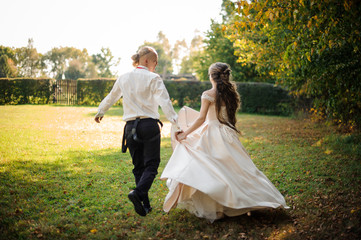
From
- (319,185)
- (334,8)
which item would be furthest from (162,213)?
(334,8)

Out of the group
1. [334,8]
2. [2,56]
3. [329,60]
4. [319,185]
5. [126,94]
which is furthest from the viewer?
[2,56]

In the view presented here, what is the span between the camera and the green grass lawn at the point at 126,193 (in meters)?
3.49

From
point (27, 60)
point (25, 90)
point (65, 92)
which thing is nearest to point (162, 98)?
point (25, 90)

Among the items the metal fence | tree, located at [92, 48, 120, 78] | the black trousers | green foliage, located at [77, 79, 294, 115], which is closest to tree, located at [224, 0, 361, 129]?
the black trousers

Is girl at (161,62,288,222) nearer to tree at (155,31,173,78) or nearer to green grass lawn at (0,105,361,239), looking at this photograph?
green grass lawn at (0,105,361,239)

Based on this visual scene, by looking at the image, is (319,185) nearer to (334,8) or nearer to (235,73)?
(334,8)

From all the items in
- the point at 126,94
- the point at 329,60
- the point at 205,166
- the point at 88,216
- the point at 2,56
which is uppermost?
the point at 2,56

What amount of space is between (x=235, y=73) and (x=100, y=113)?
2100 cm

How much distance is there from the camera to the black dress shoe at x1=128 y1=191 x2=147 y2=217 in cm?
369

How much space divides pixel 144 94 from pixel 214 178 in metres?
1.49

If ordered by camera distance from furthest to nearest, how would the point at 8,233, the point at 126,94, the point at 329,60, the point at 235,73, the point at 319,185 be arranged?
the point at 235,73, the point at 329,60, the point at 319,185, the point at 126,94, the point at 8,233

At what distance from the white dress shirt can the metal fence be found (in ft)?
69.9

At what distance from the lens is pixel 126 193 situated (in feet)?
16.2

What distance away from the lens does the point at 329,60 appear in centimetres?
799
